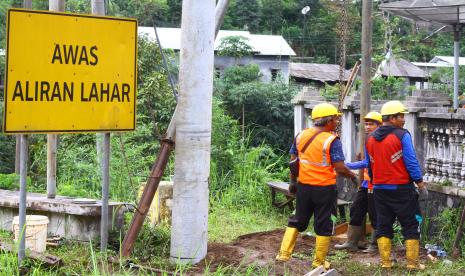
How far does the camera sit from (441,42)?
50.8 m

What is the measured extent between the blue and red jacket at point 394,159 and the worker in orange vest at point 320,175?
40cm

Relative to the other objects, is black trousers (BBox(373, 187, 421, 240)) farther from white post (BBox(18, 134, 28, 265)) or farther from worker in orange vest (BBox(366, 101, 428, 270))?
white post (BBox(18, 134, 28, 265))

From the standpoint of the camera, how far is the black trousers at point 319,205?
269 inches

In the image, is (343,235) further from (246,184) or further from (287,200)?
(246,184)

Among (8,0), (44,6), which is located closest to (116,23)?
(8,0)

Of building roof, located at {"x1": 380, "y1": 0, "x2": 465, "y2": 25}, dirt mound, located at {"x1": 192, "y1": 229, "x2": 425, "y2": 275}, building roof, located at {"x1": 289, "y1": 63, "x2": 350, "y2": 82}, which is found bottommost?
dirt mound, located at {"x1": 192, "y1": 229, "x2": 425, "y2": 275}

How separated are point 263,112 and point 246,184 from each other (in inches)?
367

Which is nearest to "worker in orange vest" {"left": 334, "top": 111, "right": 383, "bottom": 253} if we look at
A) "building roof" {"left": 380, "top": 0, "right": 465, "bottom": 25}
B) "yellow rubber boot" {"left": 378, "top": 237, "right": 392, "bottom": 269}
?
"yellow rubber boot" {"left": 378, "top": 237, "right": 392, "bottom": 269}

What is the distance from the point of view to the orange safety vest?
680cm

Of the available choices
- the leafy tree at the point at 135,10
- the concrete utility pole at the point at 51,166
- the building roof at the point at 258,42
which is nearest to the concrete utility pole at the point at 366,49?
the concrete utility pole at the point at 51,166

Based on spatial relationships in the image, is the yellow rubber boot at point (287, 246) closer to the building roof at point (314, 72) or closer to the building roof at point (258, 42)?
the building roof at point (258, 42)

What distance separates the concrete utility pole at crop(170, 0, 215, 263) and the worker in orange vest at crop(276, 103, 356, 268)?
44.6 inches

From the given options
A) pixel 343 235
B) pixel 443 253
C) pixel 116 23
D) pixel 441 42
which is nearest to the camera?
pixel 116 23

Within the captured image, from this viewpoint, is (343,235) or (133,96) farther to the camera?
(343,235)
